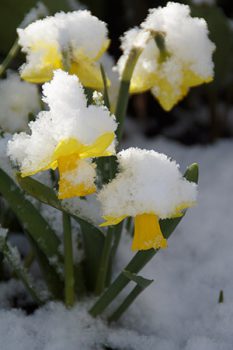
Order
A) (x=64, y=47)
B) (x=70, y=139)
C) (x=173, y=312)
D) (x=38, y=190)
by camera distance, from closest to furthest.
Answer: (x=70, y=139)
(x=38, y=190)
(x=64, y=47)
(x=173, y=312)

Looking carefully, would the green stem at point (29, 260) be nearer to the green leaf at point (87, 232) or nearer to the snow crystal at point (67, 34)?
the green leaf at point (87, 232)

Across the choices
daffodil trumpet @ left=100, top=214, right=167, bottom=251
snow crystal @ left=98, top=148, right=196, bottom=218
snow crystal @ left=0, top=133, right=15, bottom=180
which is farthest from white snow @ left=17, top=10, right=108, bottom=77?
daffodil trumpet @ left=100, top=214, right=167, bottom=251

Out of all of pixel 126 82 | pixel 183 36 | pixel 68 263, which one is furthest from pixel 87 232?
pixel 183 36

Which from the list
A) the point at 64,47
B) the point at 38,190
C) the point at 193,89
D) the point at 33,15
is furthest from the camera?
the point at 193,89

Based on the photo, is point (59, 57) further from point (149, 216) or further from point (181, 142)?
point (181, 142)

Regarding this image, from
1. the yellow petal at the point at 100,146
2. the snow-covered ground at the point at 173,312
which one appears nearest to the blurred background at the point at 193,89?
the snow-covered ground at the point at 173,312

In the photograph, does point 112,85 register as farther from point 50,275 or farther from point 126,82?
point 50,275

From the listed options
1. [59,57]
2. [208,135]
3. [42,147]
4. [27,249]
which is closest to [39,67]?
[59,57]
